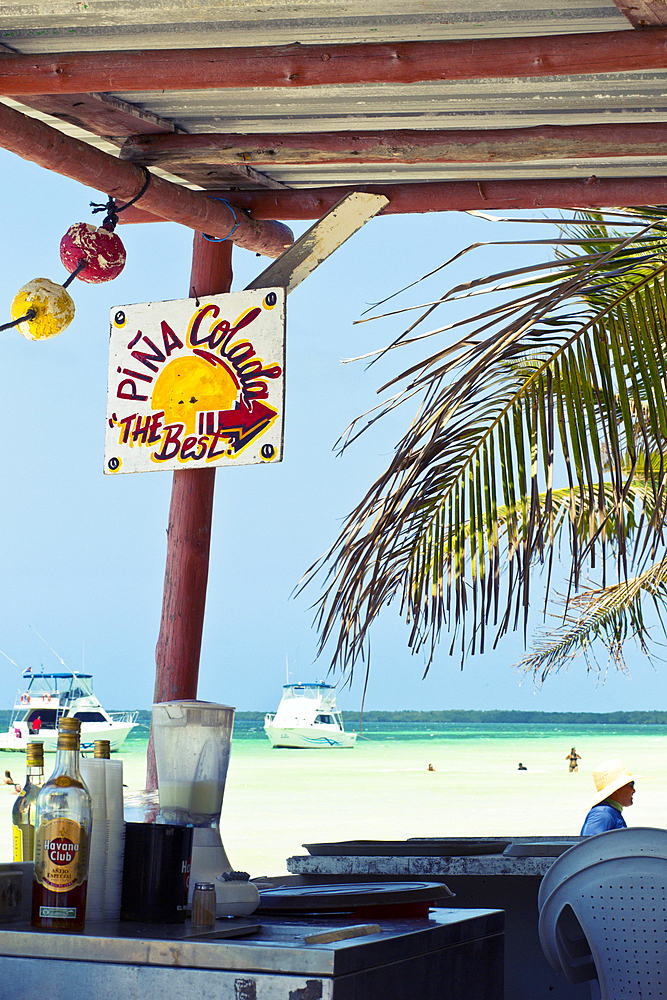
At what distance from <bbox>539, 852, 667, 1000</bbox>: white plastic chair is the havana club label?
1129 mm

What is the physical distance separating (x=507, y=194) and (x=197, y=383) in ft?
4.11

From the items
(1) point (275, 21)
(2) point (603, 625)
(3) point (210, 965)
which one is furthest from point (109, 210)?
(2) point (603, 625)

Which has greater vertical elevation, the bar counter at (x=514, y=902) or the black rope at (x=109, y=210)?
the black rope at (x=109, y=210)

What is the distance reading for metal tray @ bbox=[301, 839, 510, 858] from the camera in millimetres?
3078

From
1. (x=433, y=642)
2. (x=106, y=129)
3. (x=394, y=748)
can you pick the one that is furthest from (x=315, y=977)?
(x=394, y=748)

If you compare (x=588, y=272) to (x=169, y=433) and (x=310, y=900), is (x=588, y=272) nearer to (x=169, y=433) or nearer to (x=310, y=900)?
(x=169, y=433)

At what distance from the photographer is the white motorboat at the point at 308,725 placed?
47.5 meters

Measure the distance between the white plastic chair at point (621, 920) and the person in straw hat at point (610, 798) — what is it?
2578 mm

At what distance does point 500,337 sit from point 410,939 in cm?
174

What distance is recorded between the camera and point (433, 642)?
125 inches

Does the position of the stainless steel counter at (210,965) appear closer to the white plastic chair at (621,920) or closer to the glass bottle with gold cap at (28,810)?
the glass bottle with gold cap at (28,810)

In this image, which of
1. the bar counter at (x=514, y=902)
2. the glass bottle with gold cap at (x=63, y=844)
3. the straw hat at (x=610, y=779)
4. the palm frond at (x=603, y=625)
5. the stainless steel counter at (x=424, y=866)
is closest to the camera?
the glass bottle with gold cap at (x=63, y=844)

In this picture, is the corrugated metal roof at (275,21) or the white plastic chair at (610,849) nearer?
the white plastic chair at (610,849)

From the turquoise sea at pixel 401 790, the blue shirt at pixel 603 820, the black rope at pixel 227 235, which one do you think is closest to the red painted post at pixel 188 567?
the black rope at pixel 227 235
